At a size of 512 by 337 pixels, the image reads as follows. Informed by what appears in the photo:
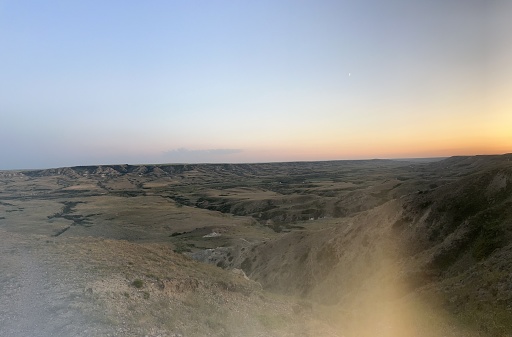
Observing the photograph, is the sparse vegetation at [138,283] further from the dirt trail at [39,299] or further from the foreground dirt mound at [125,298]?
the dirt trail at [39,299]

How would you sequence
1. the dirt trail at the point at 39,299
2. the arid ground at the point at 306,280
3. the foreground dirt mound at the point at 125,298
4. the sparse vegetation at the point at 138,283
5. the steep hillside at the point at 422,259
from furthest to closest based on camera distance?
the steep hillside at the point at 422,259
the sparse vegetation at the point at 138,283
the arid ground at the point at 306,280
the foreground dirt mound at the point at 125,298
the dirt trail at the point at 39,299

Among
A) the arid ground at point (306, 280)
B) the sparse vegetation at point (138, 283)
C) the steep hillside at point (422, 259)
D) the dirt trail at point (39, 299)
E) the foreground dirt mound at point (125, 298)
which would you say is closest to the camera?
the dirt trail at point (39, 299)

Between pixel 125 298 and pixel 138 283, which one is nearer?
pixel 125 298

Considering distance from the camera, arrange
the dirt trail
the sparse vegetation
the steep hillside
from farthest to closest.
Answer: the steep hillside < the sparse vegetation < the dirt trail

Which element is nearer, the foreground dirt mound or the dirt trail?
the dirt trail

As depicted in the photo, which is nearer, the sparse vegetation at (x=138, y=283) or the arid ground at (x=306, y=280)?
the arid ground at (x=306, y=280)

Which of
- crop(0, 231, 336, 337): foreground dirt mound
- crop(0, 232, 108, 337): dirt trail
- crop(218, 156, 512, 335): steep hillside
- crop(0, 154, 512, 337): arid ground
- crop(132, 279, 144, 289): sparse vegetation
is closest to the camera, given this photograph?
crop(0, 232, 108, 337): dirt trail

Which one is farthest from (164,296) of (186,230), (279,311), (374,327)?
(186,230)

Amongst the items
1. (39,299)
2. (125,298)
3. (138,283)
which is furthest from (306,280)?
(39,299)

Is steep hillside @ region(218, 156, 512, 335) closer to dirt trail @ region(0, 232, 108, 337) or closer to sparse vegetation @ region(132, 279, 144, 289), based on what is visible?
sparse vegetation @ region(132, 279, 144, 289)

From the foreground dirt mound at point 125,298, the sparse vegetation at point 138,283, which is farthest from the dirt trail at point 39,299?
the sparse vegetation at point 138,283

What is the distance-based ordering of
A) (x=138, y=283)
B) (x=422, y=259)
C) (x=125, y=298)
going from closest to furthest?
(x=125, y=298), (x=138, y=283), (x=422, y=259)

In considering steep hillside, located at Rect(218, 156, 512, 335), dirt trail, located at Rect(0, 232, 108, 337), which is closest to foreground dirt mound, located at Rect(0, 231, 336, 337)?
dirt trail, located at Rect(0, 232, 108, 337)

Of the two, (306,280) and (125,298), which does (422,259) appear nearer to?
(306,280)
